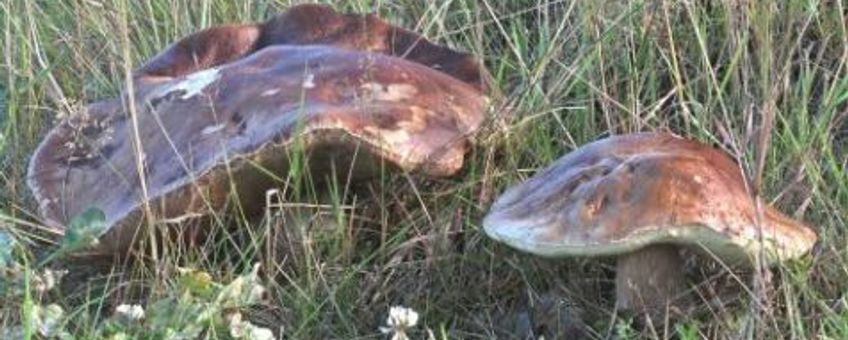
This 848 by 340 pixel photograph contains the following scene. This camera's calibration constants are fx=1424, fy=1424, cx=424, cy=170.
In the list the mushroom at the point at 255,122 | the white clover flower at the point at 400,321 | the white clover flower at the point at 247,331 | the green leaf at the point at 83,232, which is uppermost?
the mushroom at the point at 255,122

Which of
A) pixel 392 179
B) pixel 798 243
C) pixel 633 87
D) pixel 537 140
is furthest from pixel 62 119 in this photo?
pixel 798 243

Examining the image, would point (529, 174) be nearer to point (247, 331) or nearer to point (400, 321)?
point (400, 321)

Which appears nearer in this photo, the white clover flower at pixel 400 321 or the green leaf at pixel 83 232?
the white clover flower at pixel 400 321

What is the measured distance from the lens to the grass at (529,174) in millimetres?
2230

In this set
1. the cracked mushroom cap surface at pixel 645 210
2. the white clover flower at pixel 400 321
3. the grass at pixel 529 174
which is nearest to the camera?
the cracked mushroom cap surface at pixel 645 210

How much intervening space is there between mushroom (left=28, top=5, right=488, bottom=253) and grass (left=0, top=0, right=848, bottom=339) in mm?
63

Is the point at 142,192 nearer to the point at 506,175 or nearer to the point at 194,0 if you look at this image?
the point at 506,175

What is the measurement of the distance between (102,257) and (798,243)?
1.15 m

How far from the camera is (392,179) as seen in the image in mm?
2449

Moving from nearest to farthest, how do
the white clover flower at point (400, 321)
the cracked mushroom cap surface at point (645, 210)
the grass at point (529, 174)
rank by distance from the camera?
1. the cracked mushroom cap surface at point (645, 210)
2. the white clover flower at point (400, 321)
3. the grass at point (529, 174)

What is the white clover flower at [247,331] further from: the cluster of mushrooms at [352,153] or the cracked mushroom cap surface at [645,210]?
the cracked mushroom cap surface at [645,210]

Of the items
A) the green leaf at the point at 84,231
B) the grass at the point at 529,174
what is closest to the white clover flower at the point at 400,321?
the grass at the point at 529,174

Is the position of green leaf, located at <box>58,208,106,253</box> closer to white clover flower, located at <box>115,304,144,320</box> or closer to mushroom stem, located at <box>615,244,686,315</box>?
white clover flower, located at <box>115,304,144,320</box>

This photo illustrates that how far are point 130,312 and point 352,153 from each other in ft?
1.41
